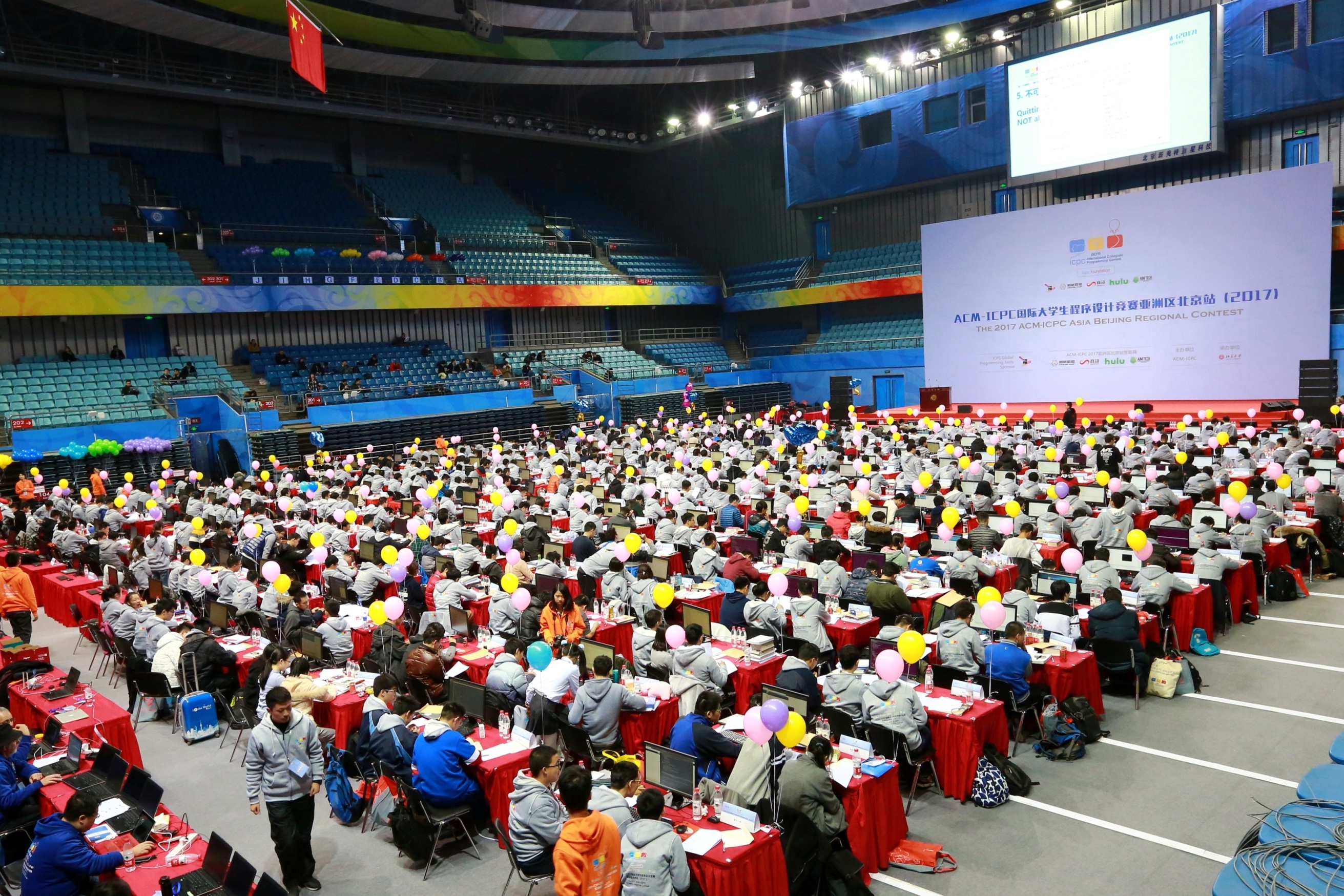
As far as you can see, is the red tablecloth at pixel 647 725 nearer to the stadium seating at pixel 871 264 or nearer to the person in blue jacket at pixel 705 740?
the person in blue jacket at pixel 705 740

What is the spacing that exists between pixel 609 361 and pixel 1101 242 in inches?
817


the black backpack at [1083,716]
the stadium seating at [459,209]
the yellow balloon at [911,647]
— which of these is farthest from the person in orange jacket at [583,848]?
the stadium seating at [459,209]

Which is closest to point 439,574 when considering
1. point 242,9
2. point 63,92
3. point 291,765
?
point 291,765

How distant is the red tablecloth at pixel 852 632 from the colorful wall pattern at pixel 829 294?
92.0 ft

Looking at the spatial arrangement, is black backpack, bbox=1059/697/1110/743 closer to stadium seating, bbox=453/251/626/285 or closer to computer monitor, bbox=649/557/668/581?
computer monitor, bbox=649/557/668/581

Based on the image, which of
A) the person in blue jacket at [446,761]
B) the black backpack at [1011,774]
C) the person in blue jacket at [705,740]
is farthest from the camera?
the black backpack at [1011,774]

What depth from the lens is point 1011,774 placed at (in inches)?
322

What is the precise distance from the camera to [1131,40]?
2894 centimetres

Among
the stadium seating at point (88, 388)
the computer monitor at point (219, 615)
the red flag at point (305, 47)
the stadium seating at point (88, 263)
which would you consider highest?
the red flag at point (305, 47)

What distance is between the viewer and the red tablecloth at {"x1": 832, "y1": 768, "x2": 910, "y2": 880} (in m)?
7.00

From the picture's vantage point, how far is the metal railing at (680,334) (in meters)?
47.3

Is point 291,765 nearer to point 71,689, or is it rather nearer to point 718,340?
point 71,689

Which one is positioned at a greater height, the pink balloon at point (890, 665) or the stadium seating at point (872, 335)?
the stadium seating at point (872, 335)

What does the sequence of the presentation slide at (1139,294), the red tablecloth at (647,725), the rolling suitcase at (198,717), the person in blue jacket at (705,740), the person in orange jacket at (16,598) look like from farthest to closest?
1. the presentation slide at (1139,294)
2. the person in orange jacket at (16,598)
3. the rolling suitcase at (198,717)
4. the red tablecloth at (647,725)
5. the person in blue jacket at (705,740)
